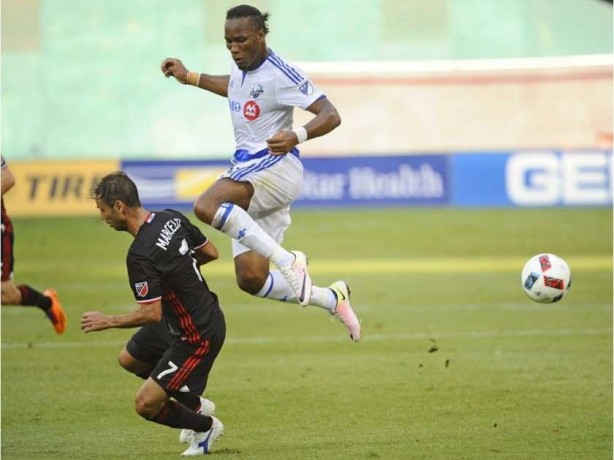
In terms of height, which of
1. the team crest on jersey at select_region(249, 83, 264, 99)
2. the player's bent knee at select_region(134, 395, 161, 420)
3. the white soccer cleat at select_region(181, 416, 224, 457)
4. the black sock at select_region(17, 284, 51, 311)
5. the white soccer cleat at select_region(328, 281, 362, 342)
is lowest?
the black sock at select_region(17, 284, 51, 311)

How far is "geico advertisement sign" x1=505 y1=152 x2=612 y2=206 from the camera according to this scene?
96.0 feet

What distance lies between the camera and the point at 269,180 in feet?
33.1

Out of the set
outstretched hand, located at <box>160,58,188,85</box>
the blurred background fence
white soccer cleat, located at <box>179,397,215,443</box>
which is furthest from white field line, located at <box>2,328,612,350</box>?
the blurred background fence

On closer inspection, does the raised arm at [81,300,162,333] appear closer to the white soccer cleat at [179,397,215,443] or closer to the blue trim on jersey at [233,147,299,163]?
the white soccer cleat at [179,397,215,443]

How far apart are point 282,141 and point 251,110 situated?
73 centimetres

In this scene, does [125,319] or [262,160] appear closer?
[125,319]

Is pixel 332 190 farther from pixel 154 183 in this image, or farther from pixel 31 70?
pixel 31 70

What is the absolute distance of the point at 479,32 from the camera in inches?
1490

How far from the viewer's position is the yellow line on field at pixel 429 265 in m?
21.2

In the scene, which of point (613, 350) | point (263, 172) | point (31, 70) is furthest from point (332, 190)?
point (263, 172)

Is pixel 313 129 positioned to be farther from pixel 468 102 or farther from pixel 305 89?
pixel 468 102

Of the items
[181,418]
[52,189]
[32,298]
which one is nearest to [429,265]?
[32,298]

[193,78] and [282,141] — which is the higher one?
[193,78]

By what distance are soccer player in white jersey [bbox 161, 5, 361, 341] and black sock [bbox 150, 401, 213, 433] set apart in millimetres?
1356
